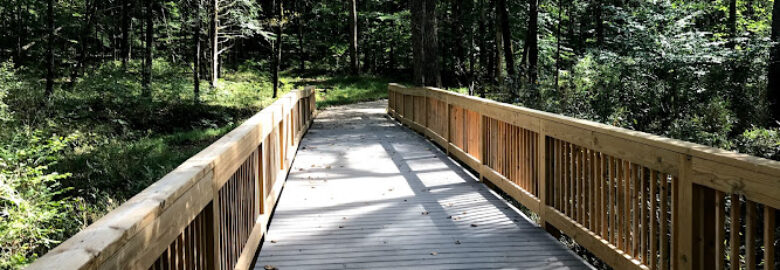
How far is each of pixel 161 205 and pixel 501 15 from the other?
66.5 ft

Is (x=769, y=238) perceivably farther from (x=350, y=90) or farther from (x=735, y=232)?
(x=350, y=90)

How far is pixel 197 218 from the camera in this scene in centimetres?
304

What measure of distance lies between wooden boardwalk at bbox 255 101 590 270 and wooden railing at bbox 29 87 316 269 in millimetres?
427

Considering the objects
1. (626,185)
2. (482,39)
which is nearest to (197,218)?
(626,185)

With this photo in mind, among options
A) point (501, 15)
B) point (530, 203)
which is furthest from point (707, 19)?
point (530, 203)

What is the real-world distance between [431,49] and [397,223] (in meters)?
10.6

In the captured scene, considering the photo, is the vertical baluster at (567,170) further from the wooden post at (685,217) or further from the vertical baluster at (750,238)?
the vertical baluster at (750,238)

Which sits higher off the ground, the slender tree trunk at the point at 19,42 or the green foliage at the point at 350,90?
the slender tree trunk at the point at 19,42

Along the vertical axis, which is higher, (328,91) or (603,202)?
(328,91)

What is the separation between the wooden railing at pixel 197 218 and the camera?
5.45 ft

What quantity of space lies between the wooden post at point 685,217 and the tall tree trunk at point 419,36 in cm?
1259

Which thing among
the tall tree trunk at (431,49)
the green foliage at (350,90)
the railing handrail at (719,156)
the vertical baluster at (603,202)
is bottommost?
the vertical baluster at (603,202)

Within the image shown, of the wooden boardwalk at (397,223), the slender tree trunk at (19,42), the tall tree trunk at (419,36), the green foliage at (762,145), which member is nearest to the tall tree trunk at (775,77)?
the green foliage at (762,145)

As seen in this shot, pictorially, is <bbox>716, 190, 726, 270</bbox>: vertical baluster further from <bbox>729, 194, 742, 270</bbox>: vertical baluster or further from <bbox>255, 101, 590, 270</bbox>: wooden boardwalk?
<bbox>255, 101, 590, 270</bbox>: wooden boardwalk
